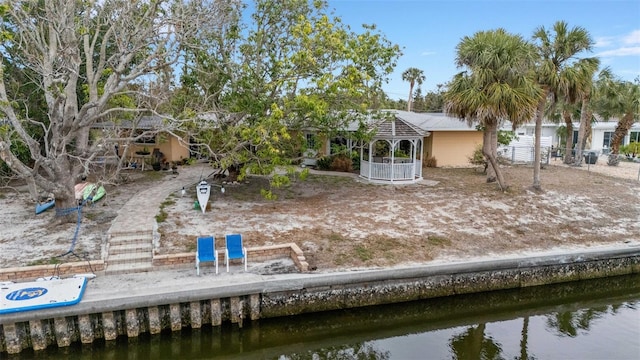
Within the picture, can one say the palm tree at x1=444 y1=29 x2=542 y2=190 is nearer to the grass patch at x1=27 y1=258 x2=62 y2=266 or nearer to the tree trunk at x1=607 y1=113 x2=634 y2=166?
the grass patch at x1=27 y1=258 x2=62 y2=266

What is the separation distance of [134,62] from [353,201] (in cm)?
1180

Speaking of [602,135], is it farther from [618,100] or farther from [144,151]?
[144,151]

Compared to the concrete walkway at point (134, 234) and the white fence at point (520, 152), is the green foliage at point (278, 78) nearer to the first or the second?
the concrete walkway at point (134, 234)

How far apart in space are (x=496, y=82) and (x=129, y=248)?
1488 centimetres

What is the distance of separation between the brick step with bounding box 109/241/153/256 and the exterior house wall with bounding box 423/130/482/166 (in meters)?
19.6

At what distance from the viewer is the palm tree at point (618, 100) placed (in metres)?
27.3

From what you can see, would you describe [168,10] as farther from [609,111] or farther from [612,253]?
[609,111]

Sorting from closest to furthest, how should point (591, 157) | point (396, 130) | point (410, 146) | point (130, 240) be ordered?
point (130, 240) → point (396, 130) → point (410, 146) → point (591, 157)

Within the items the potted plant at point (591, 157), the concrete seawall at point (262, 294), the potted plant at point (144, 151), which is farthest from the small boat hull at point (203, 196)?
the potted plant at point (591, 157)

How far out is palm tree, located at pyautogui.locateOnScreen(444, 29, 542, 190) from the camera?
55.5 feet

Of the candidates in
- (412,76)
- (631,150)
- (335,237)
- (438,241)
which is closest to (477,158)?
(438,241)

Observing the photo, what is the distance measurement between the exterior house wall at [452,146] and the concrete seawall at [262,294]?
14.7 m

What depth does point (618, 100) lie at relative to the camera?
89.6 feet

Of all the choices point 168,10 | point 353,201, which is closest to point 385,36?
point 353,201
